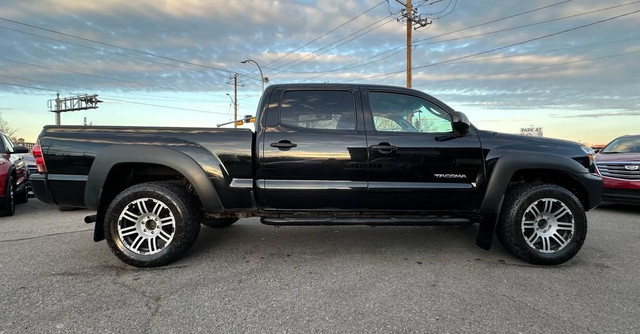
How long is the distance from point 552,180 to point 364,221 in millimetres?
2239

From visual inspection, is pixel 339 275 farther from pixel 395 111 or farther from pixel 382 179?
pixel 395 111

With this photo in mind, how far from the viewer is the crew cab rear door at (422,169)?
389 cm

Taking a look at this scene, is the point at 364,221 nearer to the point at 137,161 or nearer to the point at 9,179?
the point at 137,161

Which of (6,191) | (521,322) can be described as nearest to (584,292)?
(521,322)

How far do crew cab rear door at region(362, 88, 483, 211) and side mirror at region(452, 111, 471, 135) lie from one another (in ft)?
0.21

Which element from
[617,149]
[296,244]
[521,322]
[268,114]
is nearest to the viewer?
[521,322]

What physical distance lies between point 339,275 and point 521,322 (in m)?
1.57

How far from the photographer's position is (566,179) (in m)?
4.18

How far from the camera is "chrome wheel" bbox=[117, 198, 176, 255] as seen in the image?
148 inches

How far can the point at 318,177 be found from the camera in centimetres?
387

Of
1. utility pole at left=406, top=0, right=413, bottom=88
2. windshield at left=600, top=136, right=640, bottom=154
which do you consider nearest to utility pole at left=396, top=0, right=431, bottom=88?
utility pole at left=406, top=0, right=413, bottom=88

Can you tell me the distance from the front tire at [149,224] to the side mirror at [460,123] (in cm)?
293

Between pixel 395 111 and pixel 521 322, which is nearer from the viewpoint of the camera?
pixel 521 322

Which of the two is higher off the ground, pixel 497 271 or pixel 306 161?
pixel 306 161
